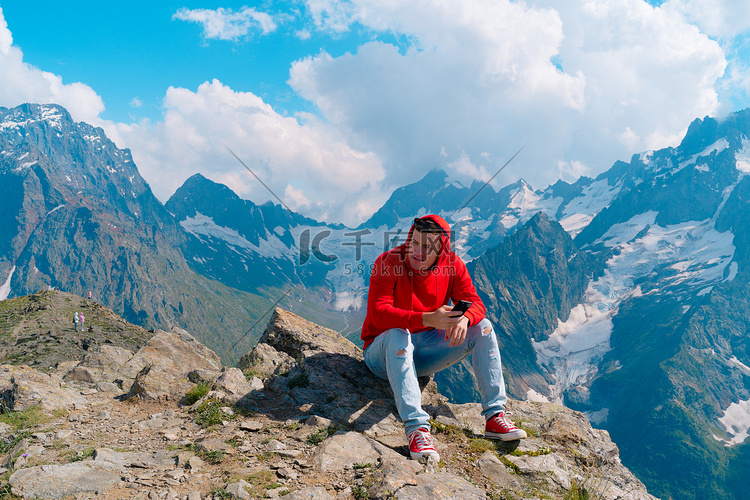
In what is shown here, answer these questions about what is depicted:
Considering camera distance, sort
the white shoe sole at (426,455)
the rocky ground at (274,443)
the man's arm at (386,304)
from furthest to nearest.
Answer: the man's arm at (386,304) < the white shoe sole at (426,455) < the rocky ground at (274,443)

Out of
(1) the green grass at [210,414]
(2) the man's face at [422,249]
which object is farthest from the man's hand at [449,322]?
(1) the green grass at [210,414]

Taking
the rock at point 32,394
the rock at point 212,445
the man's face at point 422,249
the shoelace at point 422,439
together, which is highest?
the man's face at point 422,249

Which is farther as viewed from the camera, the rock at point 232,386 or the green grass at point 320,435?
the rock at point 232,386

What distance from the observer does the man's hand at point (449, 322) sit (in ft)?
21.0

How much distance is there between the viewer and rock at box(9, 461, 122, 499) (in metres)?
4.56

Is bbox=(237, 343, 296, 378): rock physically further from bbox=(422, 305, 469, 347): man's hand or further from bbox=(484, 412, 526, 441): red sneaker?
bbox=(484, 412, 526, 441): red sneaker

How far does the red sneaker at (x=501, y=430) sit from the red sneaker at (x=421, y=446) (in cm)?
152

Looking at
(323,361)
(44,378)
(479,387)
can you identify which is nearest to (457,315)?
(479,387)

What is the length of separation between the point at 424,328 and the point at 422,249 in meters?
1.46

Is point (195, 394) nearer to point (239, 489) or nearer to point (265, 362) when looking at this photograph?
point (265, 362)

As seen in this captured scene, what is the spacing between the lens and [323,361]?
31.0ft

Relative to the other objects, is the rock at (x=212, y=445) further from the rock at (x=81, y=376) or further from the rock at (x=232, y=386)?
the rock at (x=81, y=376)

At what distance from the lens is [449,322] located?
21.1 ft

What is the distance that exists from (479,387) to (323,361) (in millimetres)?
3820
